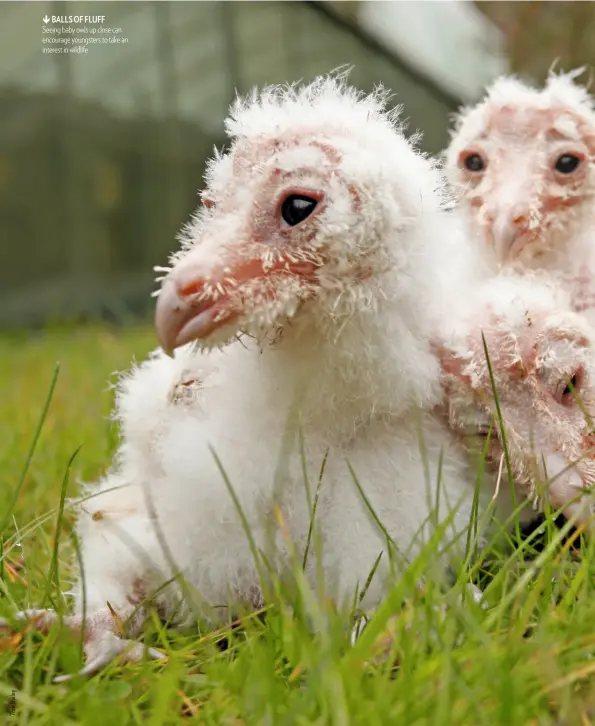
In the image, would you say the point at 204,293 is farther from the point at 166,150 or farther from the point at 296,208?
the point at 166,150

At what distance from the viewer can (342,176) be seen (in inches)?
47.5

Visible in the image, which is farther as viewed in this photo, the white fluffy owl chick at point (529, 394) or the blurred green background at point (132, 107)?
the blurred green background at point (132, 107)

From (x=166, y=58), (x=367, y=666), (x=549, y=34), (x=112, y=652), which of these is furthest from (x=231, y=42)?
(x=367, y=666)

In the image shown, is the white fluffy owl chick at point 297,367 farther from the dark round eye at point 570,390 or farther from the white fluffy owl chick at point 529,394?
the dark round eye at point 570,390

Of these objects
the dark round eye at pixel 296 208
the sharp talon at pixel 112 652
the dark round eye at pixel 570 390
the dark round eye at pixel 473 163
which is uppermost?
the dark round eye at pixel 473 163

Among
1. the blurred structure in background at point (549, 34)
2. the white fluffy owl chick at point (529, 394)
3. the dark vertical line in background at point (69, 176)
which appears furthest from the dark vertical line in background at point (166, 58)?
the white fluffy owl chick at point (529, 394)

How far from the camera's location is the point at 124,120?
8.23 metres

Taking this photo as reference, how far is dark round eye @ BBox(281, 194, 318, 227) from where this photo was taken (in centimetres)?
121

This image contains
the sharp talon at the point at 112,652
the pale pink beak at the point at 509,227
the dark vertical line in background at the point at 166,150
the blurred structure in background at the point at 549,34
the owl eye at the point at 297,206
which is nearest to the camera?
the sharp talon at the point at 112,652

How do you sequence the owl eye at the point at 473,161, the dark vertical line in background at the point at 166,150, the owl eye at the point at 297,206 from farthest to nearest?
the dark vertical line in background at the point at 166,150, the owl eye at the point at 473,161, the owl eye at the point at 297,206

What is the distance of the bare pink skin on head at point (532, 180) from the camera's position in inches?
69.2

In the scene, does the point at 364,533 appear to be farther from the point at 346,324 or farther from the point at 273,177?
the point at 273,177

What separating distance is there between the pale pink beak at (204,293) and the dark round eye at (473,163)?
835mm

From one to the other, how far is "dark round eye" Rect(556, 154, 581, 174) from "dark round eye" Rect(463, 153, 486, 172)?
0.52ft
